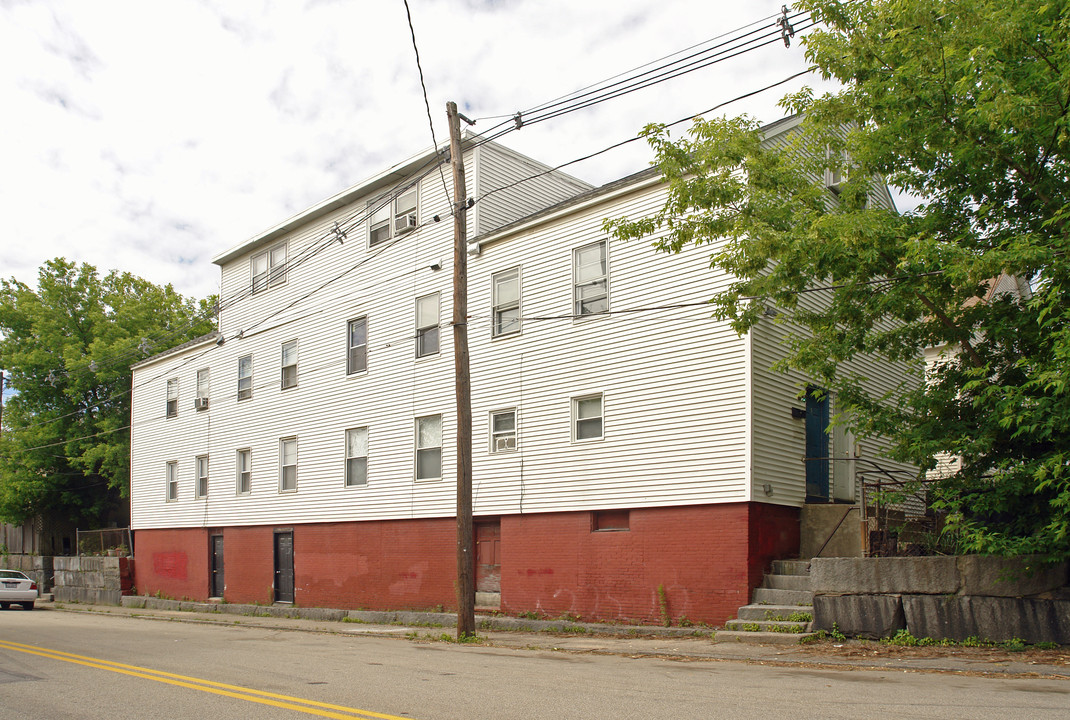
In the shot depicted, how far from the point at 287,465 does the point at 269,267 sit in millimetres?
6141

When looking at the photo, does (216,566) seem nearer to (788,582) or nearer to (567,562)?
(567,562)

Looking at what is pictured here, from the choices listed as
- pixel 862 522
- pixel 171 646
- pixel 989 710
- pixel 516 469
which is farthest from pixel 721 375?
pixel 171 646

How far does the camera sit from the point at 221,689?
9.47 metres

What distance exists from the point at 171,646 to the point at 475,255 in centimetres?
1025

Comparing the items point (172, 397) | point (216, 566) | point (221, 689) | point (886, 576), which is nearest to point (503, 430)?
point (886, 576)

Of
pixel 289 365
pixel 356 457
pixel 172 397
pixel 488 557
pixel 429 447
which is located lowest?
pixel 488 557

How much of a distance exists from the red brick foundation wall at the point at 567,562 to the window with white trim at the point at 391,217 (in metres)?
7.27

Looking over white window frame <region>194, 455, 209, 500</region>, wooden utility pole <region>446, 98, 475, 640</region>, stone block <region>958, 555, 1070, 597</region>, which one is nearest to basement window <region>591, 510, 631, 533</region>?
wooden utility pole <region>446, 98, 475, 640</region>

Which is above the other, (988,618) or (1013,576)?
(1013,576)

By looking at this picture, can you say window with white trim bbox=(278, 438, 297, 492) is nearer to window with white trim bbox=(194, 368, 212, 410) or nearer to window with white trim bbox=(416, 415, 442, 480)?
window with white trim bbox=(194, 368, 212, 410)

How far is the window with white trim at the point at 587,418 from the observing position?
695 inches

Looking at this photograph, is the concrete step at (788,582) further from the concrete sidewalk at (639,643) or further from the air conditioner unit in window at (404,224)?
the air conditioner unit in window at (404,224)

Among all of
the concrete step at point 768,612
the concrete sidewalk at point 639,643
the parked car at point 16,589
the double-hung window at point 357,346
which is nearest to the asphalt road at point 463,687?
the concrete sidewalk at point 639,643

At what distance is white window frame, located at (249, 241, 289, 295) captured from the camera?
26.5 metres
